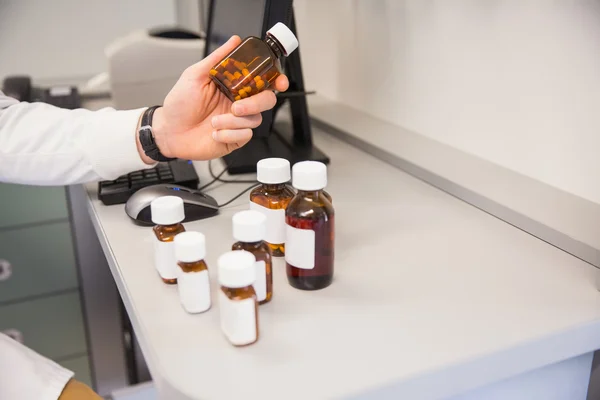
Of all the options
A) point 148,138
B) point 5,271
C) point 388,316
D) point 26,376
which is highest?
point 148,138

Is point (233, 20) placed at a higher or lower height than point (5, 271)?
higher

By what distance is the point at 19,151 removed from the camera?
0.86m

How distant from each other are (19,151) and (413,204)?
0.60 meters

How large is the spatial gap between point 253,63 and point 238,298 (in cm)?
30

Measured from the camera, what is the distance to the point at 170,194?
81 centimetres

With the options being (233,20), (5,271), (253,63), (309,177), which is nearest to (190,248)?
(309,177)

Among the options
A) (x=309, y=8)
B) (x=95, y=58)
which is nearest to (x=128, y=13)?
(x=95, y=58)

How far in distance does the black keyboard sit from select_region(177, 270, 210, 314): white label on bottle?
347 mm

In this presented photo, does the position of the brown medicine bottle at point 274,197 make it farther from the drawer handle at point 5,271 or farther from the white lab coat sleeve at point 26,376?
the drawer handle at point 5,271

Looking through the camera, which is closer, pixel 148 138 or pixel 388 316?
pixel 388 316

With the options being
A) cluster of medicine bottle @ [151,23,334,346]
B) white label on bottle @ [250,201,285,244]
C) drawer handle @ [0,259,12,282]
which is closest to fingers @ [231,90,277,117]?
cluster of medicine bottle @ [151,23,334,346]

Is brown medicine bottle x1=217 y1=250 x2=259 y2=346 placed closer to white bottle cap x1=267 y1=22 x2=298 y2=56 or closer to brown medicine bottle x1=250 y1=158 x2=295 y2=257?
brown medicine bottle x1=250 y1=158 x2=295 y2=257

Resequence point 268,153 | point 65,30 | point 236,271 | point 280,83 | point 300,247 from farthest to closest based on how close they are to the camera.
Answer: point 65,30 < point 268,153 < point 280,83 < point 300,247 < point 236,271

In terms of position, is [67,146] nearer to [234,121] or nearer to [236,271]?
[234,121]
